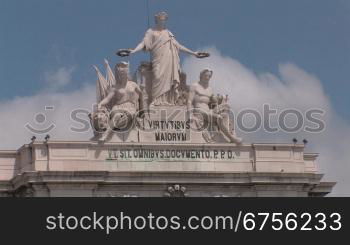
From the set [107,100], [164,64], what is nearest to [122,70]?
[107,100]

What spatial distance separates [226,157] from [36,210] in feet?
57.0

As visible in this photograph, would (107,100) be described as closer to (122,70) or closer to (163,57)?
(122,70)

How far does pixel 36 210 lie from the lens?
52000 millimetres

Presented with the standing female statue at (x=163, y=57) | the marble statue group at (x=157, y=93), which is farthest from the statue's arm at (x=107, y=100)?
the standing female statue at (x=163, y=57)

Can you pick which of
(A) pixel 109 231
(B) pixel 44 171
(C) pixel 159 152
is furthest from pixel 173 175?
(A) pixel 109 231

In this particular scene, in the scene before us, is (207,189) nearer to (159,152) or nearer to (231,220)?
(159,152)

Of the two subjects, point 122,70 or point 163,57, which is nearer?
point 122,70

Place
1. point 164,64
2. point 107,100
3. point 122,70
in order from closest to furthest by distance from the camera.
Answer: point 107,100 → point 122,70 → point 164,64

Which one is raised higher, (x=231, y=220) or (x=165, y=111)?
(x=165, y=111)

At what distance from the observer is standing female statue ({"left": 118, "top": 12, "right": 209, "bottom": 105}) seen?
68938mm

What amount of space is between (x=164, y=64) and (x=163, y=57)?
347 millimetres

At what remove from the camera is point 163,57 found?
229ft

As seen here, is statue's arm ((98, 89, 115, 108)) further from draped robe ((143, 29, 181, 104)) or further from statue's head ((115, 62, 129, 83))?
draped robe ((143, 29, 181, 104))

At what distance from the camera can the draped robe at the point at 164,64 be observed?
226 feet
